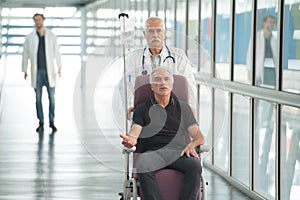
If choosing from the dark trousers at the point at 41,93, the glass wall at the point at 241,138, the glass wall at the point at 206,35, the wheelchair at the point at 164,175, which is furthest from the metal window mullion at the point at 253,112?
the dark trousers at the point at 41,93

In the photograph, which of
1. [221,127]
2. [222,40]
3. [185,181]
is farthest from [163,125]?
[222,40]

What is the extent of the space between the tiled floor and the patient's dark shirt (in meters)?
0.21

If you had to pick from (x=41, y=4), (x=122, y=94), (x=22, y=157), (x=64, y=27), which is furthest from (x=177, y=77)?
(x=64, y=27)

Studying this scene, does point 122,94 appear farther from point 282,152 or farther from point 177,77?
point 282,152

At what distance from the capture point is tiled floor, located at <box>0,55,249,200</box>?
23.3 feet

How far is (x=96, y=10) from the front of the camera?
24344mm

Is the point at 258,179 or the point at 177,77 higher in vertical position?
the point at 177,77

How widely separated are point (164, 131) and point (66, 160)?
3300 mm

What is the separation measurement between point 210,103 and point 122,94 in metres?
2.82

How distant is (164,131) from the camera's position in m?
5.89

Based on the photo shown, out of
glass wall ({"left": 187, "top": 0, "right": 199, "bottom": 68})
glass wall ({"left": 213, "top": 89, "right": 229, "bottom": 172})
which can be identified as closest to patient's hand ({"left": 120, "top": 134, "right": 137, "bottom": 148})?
glass wall ({"left": 213, "top": 89, "right": 229, "bottom": 172})

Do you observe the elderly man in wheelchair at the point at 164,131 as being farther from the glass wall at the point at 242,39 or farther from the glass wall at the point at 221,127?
the glass wall at the point at 221,127

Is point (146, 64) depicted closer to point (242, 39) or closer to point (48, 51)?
point (242, 39)

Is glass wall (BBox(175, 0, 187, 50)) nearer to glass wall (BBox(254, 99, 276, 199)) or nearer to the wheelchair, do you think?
glass wall (BBox(254, 99, 276, 199))
